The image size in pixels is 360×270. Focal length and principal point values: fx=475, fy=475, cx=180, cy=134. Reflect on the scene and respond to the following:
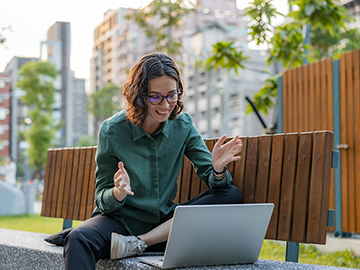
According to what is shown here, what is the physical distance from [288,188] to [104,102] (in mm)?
44924

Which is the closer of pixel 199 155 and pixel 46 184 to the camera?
pixel 199 155

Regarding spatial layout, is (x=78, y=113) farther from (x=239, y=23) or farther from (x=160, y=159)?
(x=160, y=159)

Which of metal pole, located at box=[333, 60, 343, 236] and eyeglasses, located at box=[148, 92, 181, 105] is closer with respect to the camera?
eyeglasses, located at box=[148, 92, 181, 105]

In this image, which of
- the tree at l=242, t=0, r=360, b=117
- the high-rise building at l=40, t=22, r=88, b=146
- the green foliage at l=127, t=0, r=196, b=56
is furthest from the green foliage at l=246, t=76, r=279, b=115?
the high-rise building at l=40, t=22, r=88, b=146

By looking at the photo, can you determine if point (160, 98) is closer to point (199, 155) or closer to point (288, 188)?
point (199, 155)

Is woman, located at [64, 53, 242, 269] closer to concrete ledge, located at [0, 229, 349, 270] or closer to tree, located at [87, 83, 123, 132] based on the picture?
concrete ledge, located at [0, 229, 349, 270]

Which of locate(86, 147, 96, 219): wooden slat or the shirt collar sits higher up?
the shirt collar

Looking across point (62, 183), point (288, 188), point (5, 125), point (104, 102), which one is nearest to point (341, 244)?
point (288, 188)

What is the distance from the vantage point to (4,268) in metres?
3.23

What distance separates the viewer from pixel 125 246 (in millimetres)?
2379

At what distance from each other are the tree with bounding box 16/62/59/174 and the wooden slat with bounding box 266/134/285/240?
34.7m

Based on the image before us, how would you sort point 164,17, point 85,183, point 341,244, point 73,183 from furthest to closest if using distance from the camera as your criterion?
point 164,17
point 341,244
point 73,183
point 85,183

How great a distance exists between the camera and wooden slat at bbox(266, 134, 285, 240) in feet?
8.54

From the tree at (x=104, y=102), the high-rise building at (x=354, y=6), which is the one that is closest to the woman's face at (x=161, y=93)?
the high-rise building at (x=354, y=6)
